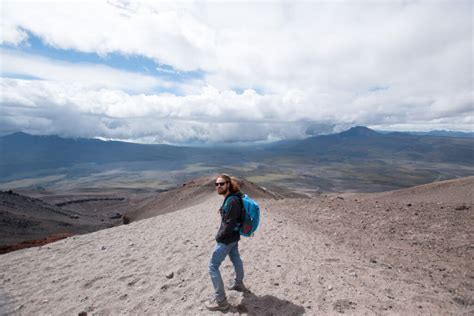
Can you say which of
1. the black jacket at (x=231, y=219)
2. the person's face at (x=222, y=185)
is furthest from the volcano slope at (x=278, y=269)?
the person's face at (x=222, y=185)

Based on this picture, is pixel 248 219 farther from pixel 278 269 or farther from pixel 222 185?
pixel 278 269

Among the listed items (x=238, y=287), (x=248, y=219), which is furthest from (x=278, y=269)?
(x=248, y=219)

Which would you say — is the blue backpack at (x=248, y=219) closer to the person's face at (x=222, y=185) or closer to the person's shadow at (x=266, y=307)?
the person's face at (x=222, y=185)

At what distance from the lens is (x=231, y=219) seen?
17.7 feet

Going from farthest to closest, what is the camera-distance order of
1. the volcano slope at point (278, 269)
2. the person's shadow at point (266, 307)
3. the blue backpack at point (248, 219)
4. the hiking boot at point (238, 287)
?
the hiking boot at point (238, 287) → the volcano slope at point (278, 269) → the blue backpack at point (248, 219) → the person's shadow at point (266, 307)

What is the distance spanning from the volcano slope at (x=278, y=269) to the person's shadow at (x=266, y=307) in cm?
2

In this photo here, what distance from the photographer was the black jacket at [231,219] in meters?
5.41

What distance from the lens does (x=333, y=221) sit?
13477 millimetres

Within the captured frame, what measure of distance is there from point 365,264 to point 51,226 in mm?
36508

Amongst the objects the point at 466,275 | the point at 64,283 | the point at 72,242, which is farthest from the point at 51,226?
the point at 466,275

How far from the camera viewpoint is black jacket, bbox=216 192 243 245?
5.41 metres

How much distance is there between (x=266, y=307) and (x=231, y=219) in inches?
70.9

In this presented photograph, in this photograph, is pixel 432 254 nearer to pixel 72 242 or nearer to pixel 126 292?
pixel 126 292

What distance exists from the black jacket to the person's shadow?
1.24 meters
